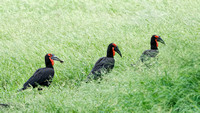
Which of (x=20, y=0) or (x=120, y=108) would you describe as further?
(x=20, y=0)

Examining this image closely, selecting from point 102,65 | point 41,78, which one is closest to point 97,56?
point 102,65

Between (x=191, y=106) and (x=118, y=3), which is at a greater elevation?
(x=118, y=3)

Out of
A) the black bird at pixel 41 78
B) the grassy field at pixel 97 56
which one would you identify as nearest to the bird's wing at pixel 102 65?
the grassy field at pixel 97 56

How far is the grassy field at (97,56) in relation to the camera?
12.9 feet

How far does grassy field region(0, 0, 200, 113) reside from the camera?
3945 millimetres

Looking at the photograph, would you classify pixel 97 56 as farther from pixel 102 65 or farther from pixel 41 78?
pixel 41 78

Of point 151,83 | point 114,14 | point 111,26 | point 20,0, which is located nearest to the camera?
point 151,83

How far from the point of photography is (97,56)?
7.25 m

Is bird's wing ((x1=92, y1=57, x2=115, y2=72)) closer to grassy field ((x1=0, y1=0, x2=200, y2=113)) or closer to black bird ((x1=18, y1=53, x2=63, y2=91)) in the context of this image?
grassy field ((x1=0, y1=0, x2=200, y2=113))

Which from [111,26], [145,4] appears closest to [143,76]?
[111,26]

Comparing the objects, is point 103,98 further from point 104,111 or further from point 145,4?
point 145,4

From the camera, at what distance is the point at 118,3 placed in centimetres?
1598

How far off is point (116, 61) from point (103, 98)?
8.40ft

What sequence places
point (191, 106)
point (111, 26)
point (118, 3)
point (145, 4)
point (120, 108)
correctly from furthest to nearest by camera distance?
point (118, 3)
point (145, 4)
point (111, 26)
point (120, 108)
point (191, 106)
